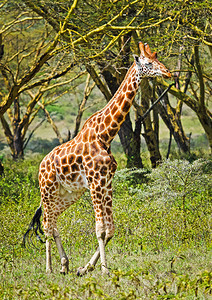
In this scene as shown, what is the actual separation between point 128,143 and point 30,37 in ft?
24.0

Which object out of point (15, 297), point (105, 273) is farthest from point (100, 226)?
point (15, 297)

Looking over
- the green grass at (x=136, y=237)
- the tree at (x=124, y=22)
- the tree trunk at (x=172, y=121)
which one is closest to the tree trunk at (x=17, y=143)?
the tree trunk at (x=172, y=121)

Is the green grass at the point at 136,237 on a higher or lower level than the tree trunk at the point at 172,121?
lower

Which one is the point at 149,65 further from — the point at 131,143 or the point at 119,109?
the point at 131,143

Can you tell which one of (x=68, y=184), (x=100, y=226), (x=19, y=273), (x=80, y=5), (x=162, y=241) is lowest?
(x=162, y=241)

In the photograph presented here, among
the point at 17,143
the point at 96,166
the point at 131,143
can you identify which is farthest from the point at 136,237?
Result: the point at 17,143

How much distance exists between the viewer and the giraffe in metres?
5.57

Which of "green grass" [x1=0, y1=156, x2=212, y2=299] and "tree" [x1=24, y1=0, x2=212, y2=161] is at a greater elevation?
"tree" [x1=24, y1=0, x2=212, y2=161]

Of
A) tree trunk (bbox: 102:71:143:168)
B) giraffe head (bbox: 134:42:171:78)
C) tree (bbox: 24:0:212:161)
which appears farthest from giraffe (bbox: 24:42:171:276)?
tree trunk (bbox: 102:71:143:168)

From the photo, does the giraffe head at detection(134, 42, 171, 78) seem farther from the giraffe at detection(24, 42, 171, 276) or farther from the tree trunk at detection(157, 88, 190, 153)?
the tree trunk at detection(157, 88, 190, 153)

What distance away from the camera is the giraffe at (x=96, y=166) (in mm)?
5574

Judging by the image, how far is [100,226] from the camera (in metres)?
5.58

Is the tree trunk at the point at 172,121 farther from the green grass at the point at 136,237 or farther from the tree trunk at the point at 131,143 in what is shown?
the green grass at the point at 136,237

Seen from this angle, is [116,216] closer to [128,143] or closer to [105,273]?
[105,273]
